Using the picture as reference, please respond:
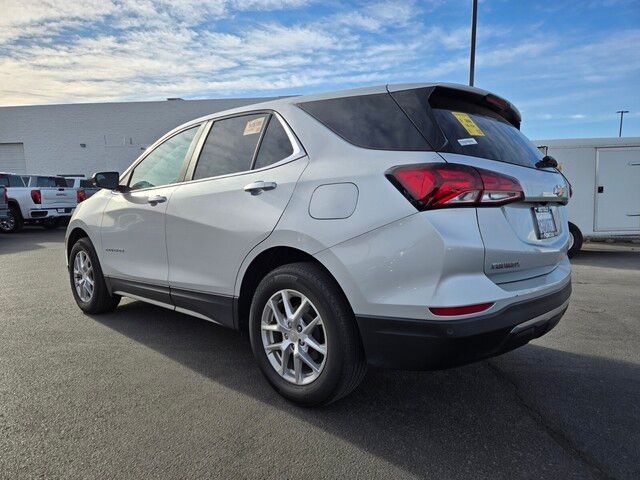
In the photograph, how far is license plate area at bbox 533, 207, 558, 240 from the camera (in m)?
2.67

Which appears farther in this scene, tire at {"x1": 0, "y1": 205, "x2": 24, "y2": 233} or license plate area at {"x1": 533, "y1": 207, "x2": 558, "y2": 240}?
A: tire at {"x1": 0, "y1": 205, "x2": 24, "y2": 233}

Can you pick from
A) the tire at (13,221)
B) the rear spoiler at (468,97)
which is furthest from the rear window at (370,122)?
the tire at (13,221)

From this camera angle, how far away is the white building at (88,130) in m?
31.0

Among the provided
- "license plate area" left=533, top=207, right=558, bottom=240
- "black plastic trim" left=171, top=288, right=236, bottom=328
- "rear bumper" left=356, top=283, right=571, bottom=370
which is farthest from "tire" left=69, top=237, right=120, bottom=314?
"license plate area" left=533, top=207, right=558, bottom=240

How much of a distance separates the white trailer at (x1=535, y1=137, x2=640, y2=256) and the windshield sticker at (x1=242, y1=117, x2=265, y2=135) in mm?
7918

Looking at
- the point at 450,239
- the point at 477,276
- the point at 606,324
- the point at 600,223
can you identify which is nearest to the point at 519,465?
the point at 477,276

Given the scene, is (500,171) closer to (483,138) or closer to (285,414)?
(483,138)

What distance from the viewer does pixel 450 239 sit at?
223 cm

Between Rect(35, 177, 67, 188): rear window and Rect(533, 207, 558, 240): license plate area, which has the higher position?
Rect(35, 177, 67, 188): rear window

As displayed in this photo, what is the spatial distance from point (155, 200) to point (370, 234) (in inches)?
84.3

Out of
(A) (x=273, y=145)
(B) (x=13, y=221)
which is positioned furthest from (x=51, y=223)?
(A) (x=273, y=145)

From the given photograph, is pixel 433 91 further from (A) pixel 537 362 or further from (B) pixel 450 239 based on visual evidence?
(A) pixel 537 362

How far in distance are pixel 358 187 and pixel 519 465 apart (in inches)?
61.3

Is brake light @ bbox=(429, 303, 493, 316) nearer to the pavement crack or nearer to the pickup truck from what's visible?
the pavement crack
